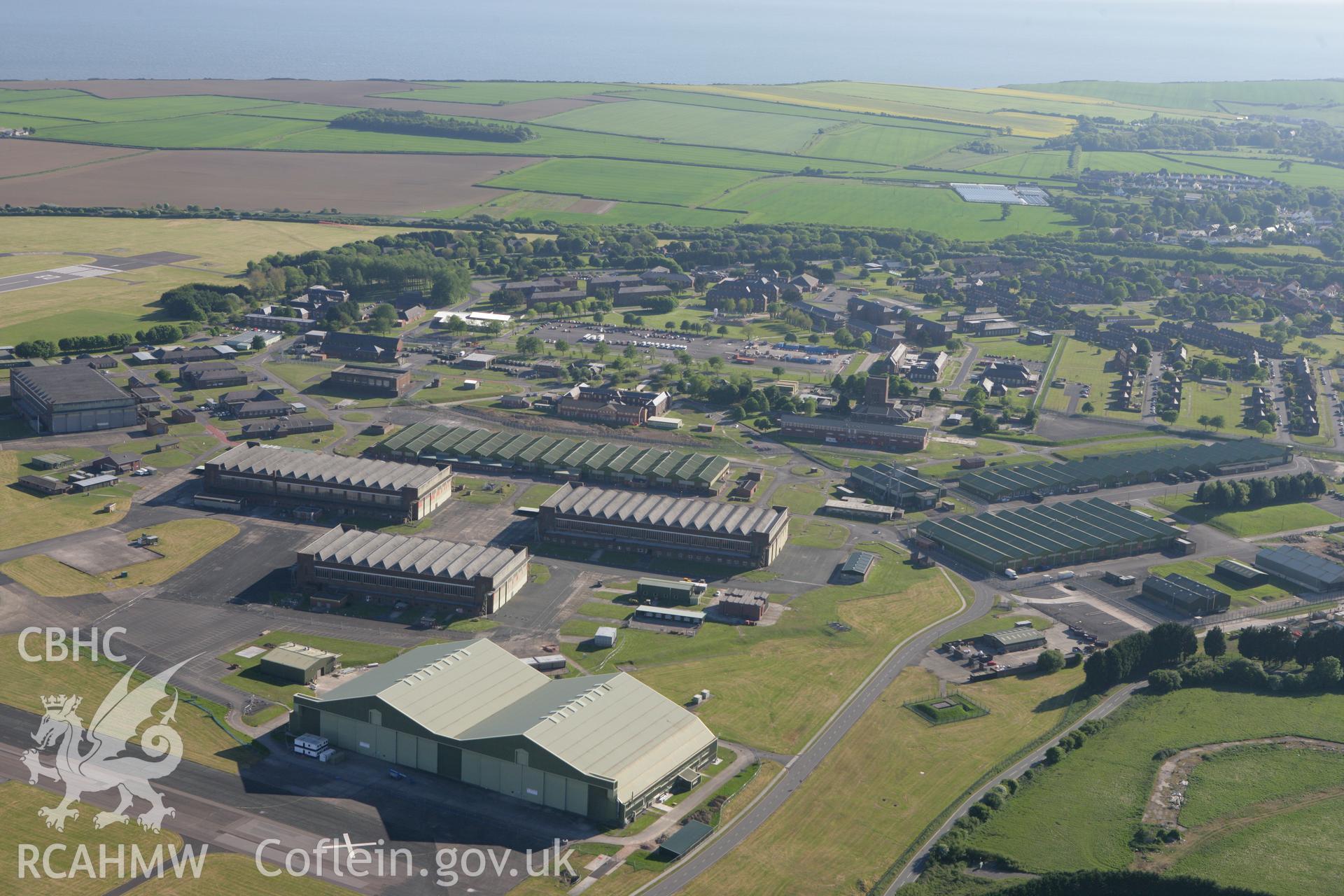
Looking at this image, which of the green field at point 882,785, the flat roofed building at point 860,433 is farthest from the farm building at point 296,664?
the flat roofed building at point 860,433

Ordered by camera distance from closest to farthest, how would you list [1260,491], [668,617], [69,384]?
[668,617]
[1260,491]
[69,384]

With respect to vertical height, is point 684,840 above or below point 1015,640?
below

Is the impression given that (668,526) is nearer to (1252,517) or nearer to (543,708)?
(543,708)

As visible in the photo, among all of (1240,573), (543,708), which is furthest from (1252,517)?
(543,708)

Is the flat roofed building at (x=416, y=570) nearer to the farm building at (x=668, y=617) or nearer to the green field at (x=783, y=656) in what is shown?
the green field at (x=783, y=656)

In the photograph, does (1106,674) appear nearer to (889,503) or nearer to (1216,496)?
(889,503)

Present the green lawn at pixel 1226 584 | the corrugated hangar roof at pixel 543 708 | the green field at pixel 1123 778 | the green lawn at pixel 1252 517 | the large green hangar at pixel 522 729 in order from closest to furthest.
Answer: the green field at pixel 1123 778
the large green hangar at pixel 522 729
the corrugated hangar roof at pixel 543 708
the green lawn at pixel 1226 584
the green lawn at pixel 1252 517
